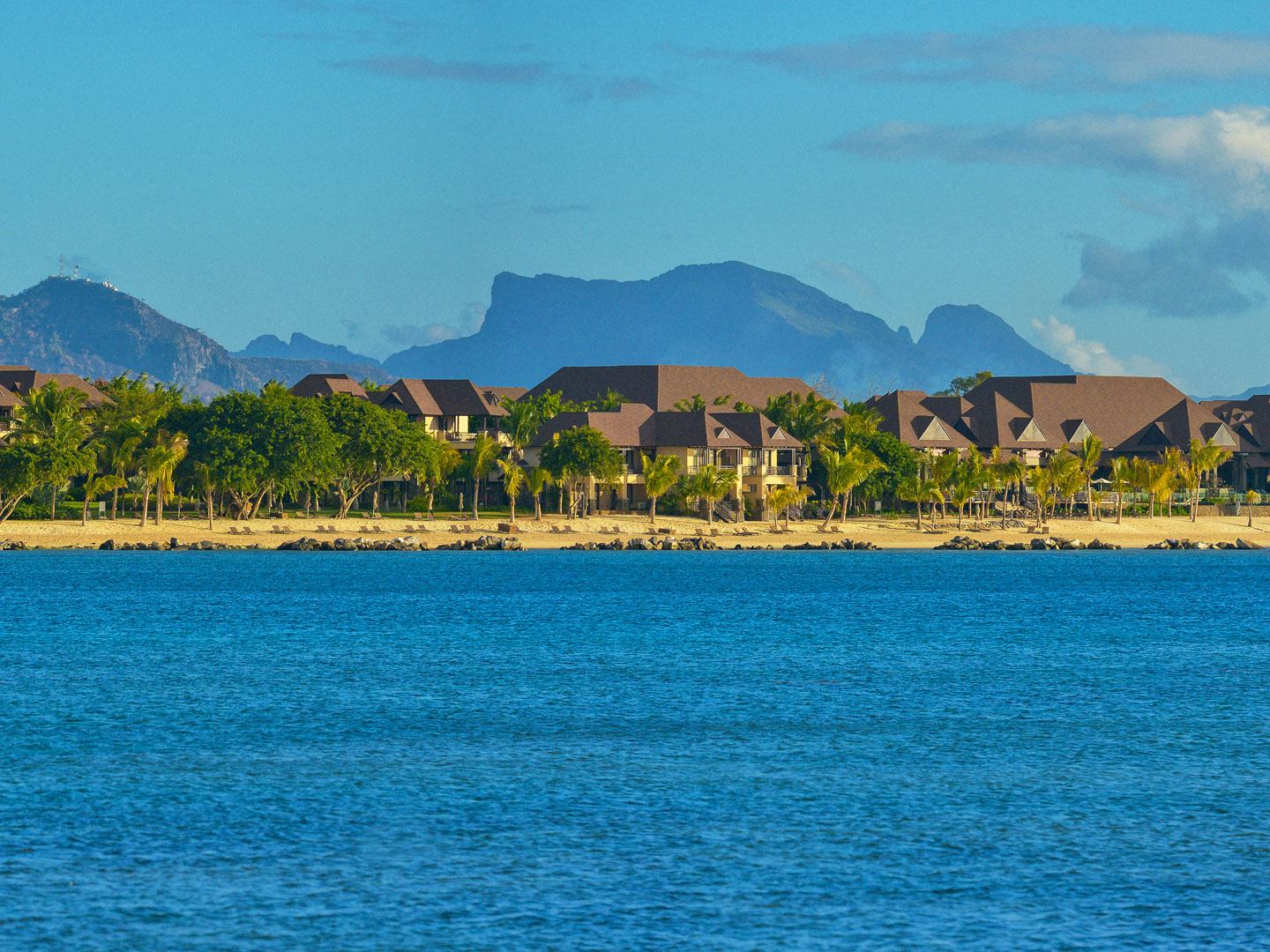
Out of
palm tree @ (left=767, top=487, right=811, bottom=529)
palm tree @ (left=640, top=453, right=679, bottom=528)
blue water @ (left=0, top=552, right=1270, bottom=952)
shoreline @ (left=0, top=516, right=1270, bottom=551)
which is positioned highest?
palm tree @ (left=640, top=453, right=679, bottom=528)

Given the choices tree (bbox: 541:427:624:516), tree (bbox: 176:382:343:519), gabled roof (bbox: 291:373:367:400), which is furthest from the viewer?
gabled roof (bbox: 291:373:367:400)

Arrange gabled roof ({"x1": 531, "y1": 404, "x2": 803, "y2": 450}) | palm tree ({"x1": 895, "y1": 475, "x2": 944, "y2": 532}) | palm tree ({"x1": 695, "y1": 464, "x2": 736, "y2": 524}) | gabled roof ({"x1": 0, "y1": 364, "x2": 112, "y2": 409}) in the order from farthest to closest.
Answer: gabled roof ({"x1": 0, "y1": 364, "x2": 112, "y2": 409}) → gabled roof ({"x1": 531, "y1": 404, "x2": 803, "y2": 450}) → palm tree ({"x1": 895, "y1": 475, "x2": 944, "y2": 532}) → palm tree ({"x1": 695, "y1": 464, "x2": 736, "y2": 524})

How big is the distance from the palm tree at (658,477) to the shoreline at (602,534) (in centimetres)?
217

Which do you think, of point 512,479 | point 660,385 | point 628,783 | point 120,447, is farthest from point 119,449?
point 628,783

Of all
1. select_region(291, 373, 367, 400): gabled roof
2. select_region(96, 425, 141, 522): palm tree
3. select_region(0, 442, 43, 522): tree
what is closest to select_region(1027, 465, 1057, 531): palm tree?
select_region(291, 373, 367, 400): gabled roof

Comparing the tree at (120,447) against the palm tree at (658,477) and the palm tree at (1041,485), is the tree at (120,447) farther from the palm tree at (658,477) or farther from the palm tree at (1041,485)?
the palm tree at (1041,485)

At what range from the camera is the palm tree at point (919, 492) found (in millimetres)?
130250

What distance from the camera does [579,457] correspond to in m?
122

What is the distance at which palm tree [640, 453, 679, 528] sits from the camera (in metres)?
123

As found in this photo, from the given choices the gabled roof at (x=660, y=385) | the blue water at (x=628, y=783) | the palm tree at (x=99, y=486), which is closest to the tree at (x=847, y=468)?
the gabled roof at (x=660, y=385)

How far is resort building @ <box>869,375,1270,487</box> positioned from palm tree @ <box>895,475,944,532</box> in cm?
2001

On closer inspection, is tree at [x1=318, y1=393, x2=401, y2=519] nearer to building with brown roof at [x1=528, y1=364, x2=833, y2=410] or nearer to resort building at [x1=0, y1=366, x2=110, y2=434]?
resort building at [x1=0, y1=366, x2=110, y2=434]

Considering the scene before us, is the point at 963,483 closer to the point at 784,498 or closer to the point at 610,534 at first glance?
the point at 784,498

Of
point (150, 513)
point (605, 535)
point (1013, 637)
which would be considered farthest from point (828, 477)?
point (1013, 637)
